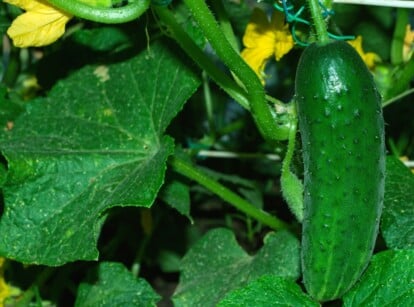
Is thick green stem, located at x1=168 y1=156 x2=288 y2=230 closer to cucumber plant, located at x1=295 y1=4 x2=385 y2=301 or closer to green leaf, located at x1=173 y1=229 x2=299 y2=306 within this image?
green leaf, located at x1=173 y1=229 x2=299 y2=306

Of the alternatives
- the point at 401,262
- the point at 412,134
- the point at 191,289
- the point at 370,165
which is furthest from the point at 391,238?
the point at 412,134

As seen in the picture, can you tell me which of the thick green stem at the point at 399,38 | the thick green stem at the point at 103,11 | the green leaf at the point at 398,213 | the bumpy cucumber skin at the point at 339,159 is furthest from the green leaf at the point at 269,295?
the thick green stem at the point at 399,38

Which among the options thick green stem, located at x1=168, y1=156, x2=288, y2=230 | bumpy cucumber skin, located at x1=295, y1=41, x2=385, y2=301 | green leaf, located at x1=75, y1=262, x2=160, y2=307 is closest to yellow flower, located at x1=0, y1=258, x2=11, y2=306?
green leaf, located at x1=75, y1=262, x2=160, y2=307

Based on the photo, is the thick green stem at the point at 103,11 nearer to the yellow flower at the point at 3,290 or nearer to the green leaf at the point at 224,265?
the green leaf at the point at 224,265

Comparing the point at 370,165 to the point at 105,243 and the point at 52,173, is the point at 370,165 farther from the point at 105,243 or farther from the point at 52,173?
the point at 105,243

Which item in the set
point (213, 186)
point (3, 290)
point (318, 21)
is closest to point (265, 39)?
point (213, 186)
